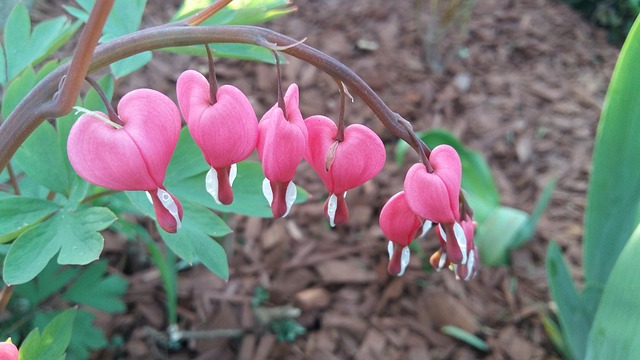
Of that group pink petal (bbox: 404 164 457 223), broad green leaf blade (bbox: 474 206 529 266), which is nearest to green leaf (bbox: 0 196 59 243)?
pink petal (bbox: 404 164 457 223)

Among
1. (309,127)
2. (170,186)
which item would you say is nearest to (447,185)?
(309,127)

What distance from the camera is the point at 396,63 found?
2.34 metres

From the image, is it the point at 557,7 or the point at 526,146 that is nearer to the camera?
the point at 526,146

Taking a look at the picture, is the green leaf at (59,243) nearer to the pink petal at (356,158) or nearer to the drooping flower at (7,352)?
the drooping flower at (7,352)

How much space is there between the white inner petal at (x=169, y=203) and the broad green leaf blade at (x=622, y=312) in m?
0.62

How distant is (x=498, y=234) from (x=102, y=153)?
1.14 meters

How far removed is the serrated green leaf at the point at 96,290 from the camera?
1228mm

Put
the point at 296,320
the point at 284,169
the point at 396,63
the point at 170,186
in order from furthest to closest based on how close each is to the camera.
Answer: the point at 396,63
the point at 296,320
the point at 170,186
the point at 284,169

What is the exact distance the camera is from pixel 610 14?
2719 mm

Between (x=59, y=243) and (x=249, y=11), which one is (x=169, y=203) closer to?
(x=59, y=243)

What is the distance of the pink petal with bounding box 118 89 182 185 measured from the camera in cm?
58

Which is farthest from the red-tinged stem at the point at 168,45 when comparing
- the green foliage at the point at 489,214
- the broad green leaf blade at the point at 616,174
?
the green foliage at the point at 489,214

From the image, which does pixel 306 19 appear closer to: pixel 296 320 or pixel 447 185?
pixel 296 320

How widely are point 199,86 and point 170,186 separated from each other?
317mm
